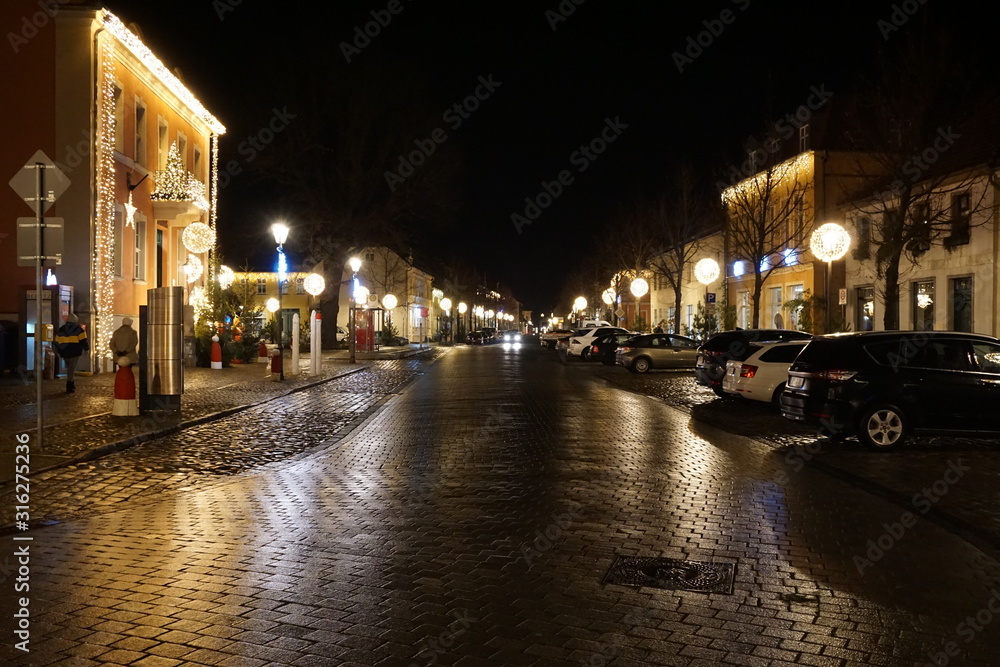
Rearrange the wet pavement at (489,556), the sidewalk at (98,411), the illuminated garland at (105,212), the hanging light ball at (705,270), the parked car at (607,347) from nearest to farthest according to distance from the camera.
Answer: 1. the wet pavement at (489,556)
2. the sidewalk at (98,411)
3. the illuminated garland at (105,212)
4. the hanging light ball at (705,270)
5. the parked car at (607,347)

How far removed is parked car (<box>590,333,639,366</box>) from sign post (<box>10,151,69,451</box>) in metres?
27.3

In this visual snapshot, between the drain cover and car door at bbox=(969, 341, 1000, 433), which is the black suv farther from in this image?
the drain cover

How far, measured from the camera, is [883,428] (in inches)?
465

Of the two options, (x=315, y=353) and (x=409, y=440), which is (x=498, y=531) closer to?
(x=409, y=440)

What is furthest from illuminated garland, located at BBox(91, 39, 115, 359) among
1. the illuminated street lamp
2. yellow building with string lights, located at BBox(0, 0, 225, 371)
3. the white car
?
the illuminated street lamp

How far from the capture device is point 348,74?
42.4 metres

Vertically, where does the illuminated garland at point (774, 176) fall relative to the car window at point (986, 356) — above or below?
above

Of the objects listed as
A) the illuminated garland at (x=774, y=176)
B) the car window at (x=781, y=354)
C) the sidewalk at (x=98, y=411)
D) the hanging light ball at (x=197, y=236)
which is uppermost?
the illuminated garland at (x=774, y=176)

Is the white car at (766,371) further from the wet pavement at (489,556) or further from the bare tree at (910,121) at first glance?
the bare tree at (910,121)

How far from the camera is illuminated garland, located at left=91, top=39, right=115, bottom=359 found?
24000 millimetres

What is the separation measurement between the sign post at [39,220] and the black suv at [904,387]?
34.1ft

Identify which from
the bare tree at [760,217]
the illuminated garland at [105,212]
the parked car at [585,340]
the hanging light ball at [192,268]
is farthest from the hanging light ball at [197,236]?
the parked car at [585,340]

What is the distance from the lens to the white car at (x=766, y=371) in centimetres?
1642

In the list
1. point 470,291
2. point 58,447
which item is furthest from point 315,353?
point 470,291
